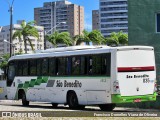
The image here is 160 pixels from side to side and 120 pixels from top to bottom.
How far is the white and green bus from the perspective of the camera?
777 inches

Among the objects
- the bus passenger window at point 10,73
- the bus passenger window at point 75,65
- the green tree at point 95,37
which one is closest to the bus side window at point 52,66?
the bus passenger window at point 75,65

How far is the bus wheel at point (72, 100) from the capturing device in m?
22.0

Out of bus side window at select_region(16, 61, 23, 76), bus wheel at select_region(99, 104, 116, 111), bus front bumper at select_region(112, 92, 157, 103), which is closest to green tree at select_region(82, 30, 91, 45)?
bus side window at select_region(16, 61, 23, 76)

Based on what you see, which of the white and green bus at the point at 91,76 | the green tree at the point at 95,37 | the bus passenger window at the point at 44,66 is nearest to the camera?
the white and green bus at the point at 91,76

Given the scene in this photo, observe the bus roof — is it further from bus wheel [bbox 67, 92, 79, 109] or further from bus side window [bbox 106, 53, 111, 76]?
bus wheel [bbox 67, 92, 79, 109]

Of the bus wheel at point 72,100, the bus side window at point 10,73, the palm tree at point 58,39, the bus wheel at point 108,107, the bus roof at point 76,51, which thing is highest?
the palm tree at point 58,39

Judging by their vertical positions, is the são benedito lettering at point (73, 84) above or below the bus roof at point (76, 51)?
below

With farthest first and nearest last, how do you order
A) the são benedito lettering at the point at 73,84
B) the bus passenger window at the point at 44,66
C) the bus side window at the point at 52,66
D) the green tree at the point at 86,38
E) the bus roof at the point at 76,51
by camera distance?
the green tree at the point at 86,38 → the bus passenger window at the point at 44,66 → the bus side window at the point at 52,66 → the são benedito lettering at the point at 73,84 → the bus roof at the point at 76,51

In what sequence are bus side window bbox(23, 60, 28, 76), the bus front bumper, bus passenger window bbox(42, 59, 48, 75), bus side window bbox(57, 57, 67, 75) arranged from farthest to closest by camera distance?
bus side window bbox(23, 60, 28, 76)
bus passenger window bbox(42, 59, 48, 75)
bus side window bbox(57, 57, 67, 75)
the bus front bumper

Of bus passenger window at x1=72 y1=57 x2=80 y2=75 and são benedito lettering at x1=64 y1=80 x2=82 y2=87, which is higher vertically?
bus passenger window at x1=72 y1=57 x2=80 y2=75

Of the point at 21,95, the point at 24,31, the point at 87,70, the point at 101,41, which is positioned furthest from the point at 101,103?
the point at 101,41

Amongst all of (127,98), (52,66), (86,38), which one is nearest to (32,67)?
(52,66)

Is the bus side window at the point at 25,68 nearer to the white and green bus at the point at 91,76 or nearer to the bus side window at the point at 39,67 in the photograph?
the white and green bus at the point at 91,76

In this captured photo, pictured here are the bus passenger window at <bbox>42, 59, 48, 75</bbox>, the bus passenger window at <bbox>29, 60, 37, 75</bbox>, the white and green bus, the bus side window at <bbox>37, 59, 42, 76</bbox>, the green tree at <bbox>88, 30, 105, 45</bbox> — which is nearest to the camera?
the white and green bus
